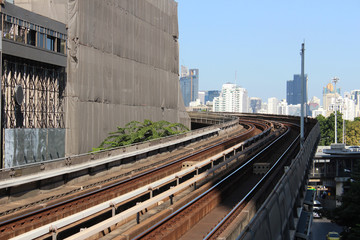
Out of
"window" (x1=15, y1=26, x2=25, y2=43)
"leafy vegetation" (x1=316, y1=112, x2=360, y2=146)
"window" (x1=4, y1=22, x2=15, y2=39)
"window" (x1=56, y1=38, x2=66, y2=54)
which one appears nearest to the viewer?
"window" (x1=4, y1=22, x2=15, y2=39)

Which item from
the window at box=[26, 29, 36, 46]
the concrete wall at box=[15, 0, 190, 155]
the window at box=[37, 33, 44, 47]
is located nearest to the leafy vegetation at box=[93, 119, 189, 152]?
the concrete wall at box=[15, 0, 190, 155]

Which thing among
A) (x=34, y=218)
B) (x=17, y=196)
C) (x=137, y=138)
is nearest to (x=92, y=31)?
(x=137, y=138)

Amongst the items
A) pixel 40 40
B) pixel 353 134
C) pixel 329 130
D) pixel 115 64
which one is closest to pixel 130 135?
pixel 115 64

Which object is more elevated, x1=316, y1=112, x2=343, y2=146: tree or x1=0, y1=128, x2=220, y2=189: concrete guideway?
x1=0, y1=128, x2=220, y2=189: concrete guideway

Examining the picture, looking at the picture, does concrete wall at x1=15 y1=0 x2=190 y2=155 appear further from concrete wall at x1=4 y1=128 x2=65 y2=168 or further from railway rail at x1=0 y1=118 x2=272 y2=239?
railway rail at x1=0 y1=118 x2=272 y2=239

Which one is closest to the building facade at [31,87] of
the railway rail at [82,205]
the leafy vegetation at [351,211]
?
the railway rail at [82,205]

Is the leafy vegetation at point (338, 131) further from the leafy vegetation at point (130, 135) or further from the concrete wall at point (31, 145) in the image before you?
the concrete wall at point (31, 145)

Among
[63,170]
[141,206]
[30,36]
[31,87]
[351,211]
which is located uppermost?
[30,36]

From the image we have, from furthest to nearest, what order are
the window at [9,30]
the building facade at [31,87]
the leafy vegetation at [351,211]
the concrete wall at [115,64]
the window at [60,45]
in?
the leafy vegetation at [351,211]
the concrete wall at [115,64]
the window at [60,45]
the building facade at [31,87]
the window at [9,30]

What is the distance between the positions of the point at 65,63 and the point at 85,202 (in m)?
16.8

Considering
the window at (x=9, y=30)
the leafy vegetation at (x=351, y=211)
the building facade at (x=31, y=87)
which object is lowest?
the leafy vegetation at (x=351, y=211)

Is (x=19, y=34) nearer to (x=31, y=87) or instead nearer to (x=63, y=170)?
(x=31, y=87)

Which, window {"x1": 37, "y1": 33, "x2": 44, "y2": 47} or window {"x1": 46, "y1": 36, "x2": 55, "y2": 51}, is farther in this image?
window {"x1": 46, "y1": 36, "x2": 55, "y2": 51}

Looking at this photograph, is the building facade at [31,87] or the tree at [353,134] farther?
the tree at [353,134]
